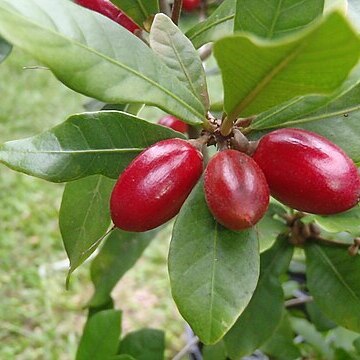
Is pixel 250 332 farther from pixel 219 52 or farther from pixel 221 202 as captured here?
pixel 219 52

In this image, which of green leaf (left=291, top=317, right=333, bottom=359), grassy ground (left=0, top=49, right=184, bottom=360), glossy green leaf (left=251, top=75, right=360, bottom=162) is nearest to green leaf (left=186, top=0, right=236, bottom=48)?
glossy green leaf (left=251, top=75, right=360, bottom=162)

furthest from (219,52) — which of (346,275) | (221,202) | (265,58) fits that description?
(346,275)

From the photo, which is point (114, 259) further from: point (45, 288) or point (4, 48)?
point (45, 288)

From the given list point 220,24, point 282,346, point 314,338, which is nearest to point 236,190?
point 220,24

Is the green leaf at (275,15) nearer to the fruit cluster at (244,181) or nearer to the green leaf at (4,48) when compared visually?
the fruit cluster at (244,181)

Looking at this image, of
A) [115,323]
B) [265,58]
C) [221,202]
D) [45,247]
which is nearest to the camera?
[265,58]
